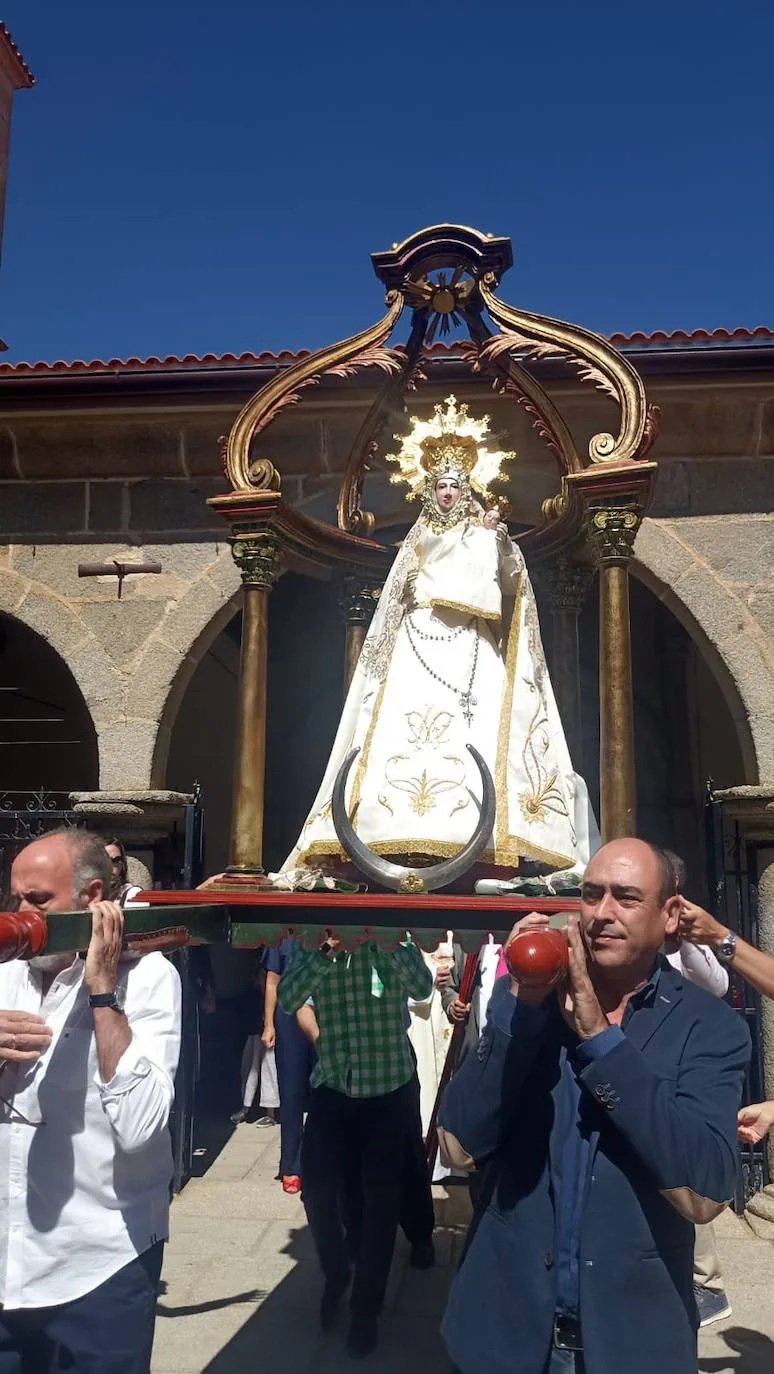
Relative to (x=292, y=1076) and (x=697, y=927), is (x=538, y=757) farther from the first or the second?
(x=292, y=1076)

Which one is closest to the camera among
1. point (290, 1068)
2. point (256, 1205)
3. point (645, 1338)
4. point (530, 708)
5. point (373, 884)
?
point (645, 1338)

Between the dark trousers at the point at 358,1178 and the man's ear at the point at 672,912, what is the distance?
2061mm

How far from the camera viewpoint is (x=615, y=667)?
3822mm

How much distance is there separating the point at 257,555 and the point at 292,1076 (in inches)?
96.1

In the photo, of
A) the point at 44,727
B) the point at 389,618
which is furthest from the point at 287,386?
the point at 44,727

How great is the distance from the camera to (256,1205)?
5.37 m

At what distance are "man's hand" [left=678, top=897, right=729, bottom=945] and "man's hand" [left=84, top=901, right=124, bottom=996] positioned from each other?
1174 mm

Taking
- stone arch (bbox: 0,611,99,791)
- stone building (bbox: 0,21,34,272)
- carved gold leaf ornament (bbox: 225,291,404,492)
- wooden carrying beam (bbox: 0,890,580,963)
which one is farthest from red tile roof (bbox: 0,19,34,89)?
wooden carrying beam (bbox: 0,890,580,963)

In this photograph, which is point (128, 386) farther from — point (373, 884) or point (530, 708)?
point (373, 884)

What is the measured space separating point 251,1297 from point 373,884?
202 centimetres

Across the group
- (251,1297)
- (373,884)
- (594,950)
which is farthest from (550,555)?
(251,1297)

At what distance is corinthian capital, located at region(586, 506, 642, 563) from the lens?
12.6 feet

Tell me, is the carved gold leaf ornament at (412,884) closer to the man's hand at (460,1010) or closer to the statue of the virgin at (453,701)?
the statue of the virgin at (453,701)

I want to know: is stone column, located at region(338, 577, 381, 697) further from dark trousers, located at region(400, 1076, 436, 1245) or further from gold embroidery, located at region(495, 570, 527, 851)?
dark trousers, located at region(400, 1076, 436, 1245)
